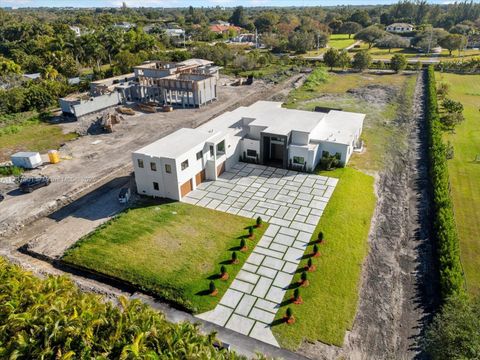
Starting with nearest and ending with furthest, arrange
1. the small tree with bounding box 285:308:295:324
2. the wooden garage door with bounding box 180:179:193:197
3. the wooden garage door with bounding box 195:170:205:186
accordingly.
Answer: the small tree with bounding box 285:308:295:324 → the wooden garage door with bounding box 180:179:193:197 → the wooden garage door with bounding box 195:170:205:186

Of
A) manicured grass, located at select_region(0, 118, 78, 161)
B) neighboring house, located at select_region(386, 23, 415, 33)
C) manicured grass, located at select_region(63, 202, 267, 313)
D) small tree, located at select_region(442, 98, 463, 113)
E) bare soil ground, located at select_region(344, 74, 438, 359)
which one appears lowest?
bare soil ground, located at select_region(344, 74, 438, 359)

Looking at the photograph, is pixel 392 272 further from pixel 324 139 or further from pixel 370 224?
pixel 324 139

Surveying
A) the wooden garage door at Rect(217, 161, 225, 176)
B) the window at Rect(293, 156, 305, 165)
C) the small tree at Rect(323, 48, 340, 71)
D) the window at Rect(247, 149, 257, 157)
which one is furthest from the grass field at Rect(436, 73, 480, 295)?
the small tree at Rect(323, 48, 340, 71)

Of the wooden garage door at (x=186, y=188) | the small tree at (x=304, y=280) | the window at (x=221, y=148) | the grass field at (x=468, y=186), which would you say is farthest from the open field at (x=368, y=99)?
the small tree at (x=304, y=280)

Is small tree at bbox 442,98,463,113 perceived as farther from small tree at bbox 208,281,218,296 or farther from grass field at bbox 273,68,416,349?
small tree at bbox 208,281,218,296

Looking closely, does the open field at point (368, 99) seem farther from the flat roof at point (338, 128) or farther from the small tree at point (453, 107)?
the small tree at point (453, 107)

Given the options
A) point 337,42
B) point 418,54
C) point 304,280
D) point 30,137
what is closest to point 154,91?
point 30,137

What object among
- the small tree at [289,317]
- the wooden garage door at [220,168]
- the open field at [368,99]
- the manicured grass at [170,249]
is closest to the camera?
the small tree at [289,317]
